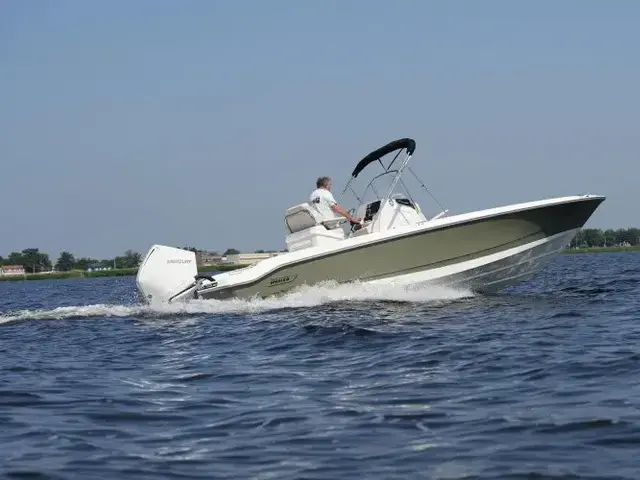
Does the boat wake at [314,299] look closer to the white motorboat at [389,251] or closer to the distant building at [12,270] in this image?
the white motorboat at [389,251]

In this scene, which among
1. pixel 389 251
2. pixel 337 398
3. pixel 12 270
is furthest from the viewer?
pixel 12 270

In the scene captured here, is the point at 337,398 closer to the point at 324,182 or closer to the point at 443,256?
the point at 443,256

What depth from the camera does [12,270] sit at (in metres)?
163

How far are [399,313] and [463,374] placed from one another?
209 inches

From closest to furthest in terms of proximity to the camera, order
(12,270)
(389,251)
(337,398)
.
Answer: (337,398) < (389,251) < (12,270)

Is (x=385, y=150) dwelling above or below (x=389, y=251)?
above

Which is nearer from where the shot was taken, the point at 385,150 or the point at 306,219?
the point at 306,219

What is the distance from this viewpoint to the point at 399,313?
487 inches

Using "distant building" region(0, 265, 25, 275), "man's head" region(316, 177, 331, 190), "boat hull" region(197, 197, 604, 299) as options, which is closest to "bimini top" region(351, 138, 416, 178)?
"man's head" region(316, 177, 331, 190)

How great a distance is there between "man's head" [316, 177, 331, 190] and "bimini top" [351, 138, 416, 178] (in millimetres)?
767

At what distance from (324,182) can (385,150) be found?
4.03 feet

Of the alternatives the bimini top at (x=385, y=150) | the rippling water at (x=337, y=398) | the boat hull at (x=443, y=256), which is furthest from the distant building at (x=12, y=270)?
the rippling water at (x=337, y=398)

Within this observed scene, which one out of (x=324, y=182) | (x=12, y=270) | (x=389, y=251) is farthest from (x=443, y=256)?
(x=12, y=270)

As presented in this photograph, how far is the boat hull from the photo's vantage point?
14.1m
